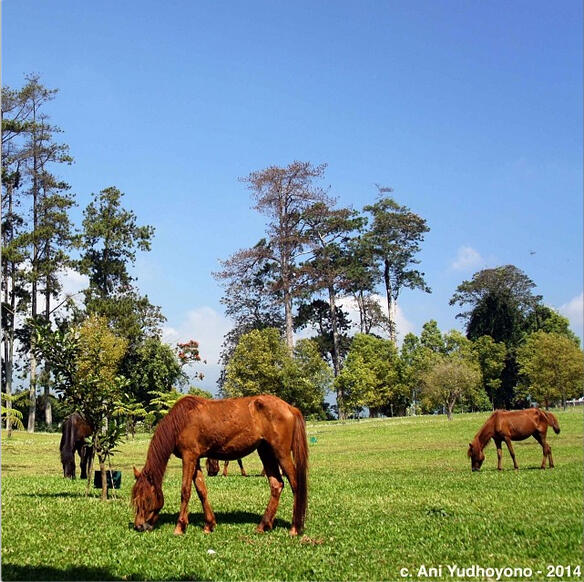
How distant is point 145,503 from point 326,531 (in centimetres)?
256

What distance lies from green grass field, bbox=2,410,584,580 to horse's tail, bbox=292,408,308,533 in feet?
0.98

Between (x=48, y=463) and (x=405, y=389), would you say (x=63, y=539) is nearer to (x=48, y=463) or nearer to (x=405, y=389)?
(x=48, y=463)

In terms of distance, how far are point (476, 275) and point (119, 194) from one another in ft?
136

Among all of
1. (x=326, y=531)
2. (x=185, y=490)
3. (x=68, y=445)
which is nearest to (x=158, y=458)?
(x=185, y=490)

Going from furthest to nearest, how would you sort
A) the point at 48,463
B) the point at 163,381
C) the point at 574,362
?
the point at 163,381 → the point at 574,362 → the point at 48,463

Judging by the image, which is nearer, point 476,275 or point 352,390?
point 352,390

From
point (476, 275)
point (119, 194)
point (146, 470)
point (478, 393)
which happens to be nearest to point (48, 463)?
point (146, 470)

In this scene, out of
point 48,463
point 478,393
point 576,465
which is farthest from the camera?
point 478,393

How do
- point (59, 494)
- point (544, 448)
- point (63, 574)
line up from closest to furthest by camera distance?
point (63, 574) → point (59, 494) → point (544, 448)

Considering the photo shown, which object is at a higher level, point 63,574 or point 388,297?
point 388,297

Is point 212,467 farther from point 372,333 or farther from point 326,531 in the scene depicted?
point 372,333

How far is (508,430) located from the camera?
2030 centimetres

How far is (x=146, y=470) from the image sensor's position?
10086 mm

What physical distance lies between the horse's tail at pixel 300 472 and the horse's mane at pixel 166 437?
1.49 m
